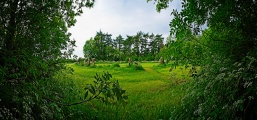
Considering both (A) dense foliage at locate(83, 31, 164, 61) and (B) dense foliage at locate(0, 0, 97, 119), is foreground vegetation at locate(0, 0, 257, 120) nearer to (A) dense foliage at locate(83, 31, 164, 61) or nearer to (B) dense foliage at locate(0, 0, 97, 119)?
(B) dense foliage at locate(0, 0, 97, 119)

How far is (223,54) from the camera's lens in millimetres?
3410

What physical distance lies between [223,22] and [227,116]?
57.1 inches

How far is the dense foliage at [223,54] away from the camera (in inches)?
112

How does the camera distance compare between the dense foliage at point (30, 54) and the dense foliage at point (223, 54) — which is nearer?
the dense foliage at point (30, 54)

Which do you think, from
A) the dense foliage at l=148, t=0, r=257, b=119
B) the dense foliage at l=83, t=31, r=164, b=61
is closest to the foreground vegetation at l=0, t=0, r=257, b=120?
the dense foliage at l=148, t=0, r=257, b=119

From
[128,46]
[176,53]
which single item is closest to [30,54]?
[176,53]

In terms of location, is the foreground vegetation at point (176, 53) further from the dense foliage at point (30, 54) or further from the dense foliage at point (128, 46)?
the dense foliage at point (128, 46)

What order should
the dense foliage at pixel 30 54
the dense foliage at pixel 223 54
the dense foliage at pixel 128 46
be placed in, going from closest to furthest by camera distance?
the dense foliage at pixel 30 54 → the dense foliage at pixel 223 54 → the dense foliage at pixel 128 46

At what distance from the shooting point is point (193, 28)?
3809 mm

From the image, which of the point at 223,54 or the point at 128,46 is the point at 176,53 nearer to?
the point at 223,54

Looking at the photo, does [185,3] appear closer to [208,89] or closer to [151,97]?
[208,89]

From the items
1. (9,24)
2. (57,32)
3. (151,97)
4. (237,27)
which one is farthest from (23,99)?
(151,97)

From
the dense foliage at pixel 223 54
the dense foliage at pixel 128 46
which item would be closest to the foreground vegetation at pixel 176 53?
the dense foliage at pixel 223 54

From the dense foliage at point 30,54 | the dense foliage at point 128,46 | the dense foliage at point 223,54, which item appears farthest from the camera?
the dense foliage at point 128,46
